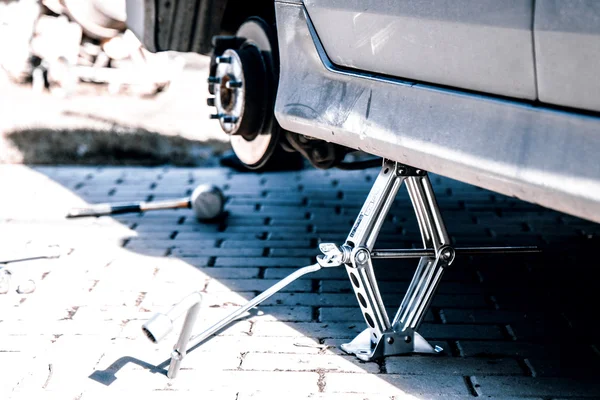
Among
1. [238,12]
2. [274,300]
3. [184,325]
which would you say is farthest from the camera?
[238,12]

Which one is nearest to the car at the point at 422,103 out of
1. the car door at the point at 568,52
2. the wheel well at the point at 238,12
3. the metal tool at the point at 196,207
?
the car door at the point at 568,52

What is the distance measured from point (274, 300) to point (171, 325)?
0.95m

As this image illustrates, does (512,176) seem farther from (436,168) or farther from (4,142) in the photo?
(4,142)

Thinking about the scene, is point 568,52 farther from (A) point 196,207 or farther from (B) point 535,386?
(A) point 196,207

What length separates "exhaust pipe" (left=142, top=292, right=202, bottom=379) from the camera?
81.2 inches

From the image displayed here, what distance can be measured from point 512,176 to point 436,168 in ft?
0.89

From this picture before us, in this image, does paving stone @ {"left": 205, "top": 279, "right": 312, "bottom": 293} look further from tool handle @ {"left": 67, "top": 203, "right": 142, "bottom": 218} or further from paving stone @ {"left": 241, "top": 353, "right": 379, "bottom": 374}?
tool handle @ {"left": 67, "top": 203, "right": 142, "bottom": 218}

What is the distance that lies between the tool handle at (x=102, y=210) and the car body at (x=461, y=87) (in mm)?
1448

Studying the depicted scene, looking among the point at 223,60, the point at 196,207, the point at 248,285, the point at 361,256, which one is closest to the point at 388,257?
the point at 361,256

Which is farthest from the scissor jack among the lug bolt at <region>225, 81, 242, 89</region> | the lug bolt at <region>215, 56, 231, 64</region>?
the lug bolt at <region>215, 56, 231, 64</region>

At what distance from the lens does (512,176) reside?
1.81m

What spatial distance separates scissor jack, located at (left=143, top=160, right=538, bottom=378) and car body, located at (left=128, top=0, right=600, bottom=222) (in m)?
0.20

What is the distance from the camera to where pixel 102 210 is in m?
3.90

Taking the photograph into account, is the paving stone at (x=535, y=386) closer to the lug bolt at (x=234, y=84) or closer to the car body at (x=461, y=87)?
the car body at (x=461, y=87)
